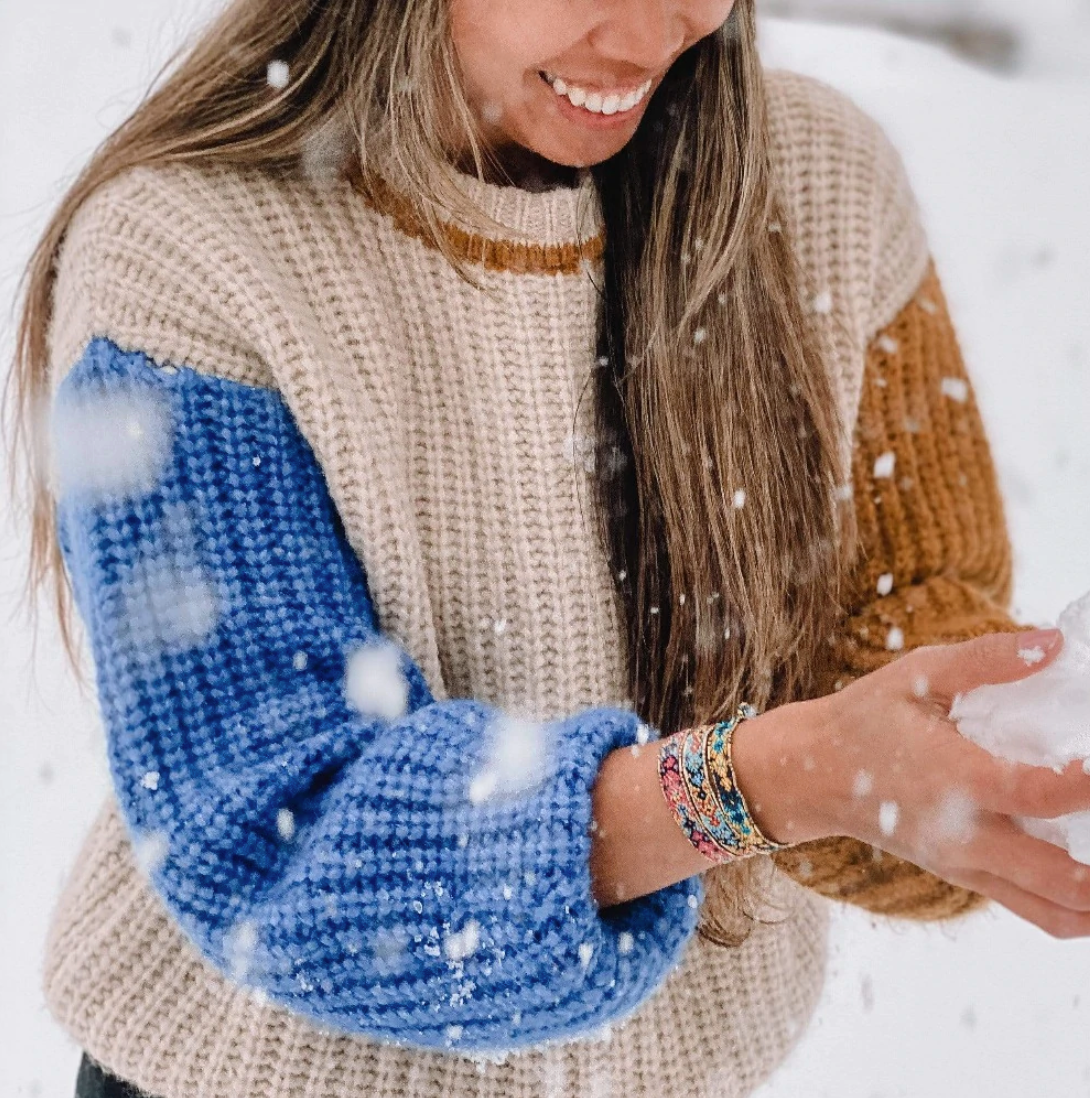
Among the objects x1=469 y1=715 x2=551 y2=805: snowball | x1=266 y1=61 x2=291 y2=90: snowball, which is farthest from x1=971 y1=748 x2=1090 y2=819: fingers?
x1=266 y1=61 x2=291 y2=90: snowball

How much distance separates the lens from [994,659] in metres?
0.56

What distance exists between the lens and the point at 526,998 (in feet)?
2.22

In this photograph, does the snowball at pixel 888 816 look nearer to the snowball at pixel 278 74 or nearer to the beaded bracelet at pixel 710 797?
the beaded bracelet at pixel 710 797

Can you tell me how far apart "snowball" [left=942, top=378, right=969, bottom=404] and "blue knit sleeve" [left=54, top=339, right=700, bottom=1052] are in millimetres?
445

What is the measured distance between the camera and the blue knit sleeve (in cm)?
68

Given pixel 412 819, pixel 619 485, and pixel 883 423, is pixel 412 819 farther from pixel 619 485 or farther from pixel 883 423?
pixel 883 423

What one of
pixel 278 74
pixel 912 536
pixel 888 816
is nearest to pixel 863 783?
pixel 888 816

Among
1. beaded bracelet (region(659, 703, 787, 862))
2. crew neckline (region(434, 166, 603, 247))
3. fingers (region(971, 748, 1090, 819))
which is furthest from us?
crew neckline (region(434, 166, 603, 247))

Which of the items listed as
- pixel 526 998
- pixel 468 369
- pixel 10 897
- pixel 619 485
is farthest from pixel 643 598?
pixel 10 897

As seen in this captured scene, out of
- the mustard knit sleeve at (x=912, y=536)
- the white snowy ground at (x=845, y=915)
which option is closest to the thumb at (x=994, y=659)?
the mustard knit sleeve at (x=912, y=536)

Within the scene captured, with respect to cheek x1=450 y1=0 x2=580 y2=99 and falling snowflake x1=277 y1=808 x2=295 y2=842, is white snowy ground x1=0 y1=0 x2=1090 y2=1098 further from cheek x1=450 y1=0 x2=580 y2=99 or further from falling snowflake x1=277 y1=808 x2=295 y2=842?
falling snowflake x1=277 y1=808 x2=295 y2=842

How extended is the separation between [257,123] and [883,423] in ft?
1.59

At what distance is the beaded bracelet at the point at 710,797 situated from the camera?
65cm

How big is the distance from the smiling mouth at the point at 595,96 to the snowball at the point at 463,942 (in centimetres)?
49
